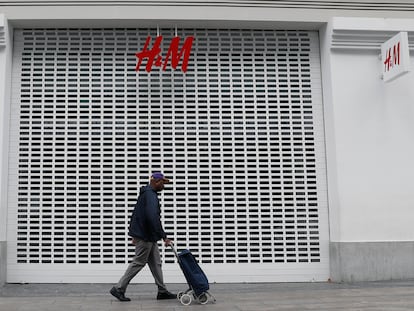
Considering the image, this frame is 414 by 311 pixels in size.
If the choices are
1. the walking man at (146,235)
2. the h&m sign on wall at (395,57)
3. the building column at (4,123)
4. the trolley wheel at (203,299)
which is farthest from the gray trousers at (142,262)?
the h&m sign on wall at (395,57)

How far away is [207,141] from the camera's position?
10.7m

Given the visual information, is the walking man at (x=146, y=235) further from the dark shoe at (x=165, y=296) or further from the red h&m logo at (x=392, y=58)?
the red h&m logo at (x=392, y=58)

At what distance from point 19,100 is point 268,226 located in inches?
207

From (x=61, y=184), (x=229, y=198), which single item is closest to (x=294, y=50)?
(x=229, y=198)

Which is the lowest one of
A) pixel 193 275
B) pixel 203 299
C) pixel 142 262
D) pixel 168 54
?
pixel 203 299

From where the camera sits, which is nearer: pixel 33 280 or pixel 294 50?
pixel 33 280

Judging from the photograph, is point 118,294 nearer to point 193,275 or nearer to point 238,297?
point 193,275

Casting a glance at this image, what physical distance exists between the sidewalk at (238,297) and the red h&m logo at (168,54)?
403cm

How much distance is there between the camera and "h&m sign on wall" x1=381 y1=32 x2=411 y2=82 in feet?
32.1

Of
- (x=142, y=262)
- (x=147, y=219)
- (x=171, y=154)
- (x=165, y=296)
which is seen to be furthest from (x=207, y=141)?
(x=165, y=296)

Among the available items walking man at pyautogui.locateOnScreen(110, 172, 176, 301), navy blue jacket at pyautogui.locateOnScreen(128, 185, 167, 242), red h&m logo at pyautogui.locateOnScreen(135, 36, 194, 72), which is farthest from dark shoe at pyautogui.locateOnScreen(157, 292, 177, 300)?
red h&m logo at pyautogui.locateOnScreen(135, 36, 194, 72)

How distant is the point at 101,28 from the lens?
10805 millimetres

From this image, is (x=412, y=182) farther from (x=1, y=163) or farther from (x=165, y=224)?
(x=1, y=163)

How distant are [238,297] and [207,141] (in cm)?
332
